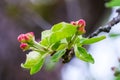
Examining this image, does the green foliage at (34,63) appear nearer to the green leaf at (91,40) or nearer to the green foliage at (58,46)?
the green foliage at (58,46)

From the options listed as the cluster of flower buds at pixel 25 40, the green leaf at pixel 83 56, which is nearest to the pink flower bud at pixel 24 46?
the cluster of flower buds at pixel 25 40

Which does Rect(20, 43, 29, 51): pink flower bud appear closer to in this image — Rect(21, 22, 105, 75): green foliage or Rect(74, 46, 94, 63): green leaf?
Rect(21, 22, 105, 75): green foliage

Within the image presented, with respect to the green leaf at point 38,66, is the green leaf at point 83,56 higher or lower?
higher

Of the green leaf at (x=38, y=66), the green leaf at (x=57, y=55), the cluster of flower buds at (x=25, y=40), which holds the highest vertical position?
the cluster of flower buds at (x=25, y=40)

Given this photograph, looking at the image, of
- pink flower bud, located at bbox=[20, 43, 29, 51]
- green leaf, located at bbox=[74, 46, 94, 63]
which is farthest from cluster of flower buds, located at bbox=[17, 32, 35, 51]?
green leaf, located at bbox=[74, 46, 94, 63]

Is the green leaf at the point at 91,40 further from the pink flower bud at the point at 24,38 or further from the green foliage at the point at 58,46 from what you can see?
the pink flower bud at the point at 24,38

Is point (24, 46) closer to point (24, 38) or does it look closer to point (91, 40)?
point (24, 38)

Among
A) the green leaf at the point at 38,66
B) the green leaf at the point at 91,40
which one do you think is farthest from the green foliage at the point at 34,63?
the green leaf at the point at 91,40

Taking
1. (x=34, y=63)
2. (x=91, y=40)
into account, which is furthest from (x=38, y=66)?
(x=91, y=40)
